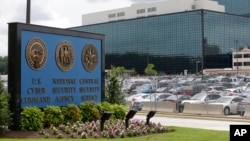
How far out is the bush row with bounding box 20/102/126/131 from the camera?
1524cm

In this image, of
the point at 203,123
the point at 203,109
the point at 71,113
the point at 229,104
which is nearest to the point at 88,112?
the point at 71,113

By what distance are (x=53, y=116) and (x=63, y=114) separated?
2.23ft

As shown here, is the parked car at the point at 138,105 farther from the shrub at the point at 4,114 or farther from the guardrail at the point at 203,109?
the shrub at the point at 4,114

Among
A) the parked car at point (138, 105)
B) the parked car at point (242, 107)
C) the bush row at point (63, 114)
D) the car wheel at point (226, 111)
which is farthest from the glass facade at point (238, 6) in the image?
the bush row at point (63, 114)

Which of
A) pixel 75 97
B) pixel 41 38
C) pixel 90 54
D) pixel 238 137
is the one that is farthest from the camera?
pixel 90 54

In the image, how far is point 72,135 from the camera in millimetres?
14602

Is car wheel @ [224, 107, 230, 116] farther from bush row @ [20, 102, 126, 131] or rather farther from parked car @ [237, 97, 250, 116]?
bush row @ [20, 102, 126, 131]

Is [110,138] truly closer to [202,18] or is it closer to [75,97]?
[75,97]

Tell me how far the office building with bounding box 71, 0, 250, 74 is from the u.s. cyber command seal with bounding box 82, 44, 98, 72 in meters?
116

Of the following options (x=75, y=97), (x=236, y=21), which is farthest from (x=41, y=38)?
(x=236, y=21)

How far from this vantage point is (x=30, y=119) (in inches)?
600

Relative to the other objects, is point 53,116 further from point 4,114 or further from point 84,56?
point 84,56

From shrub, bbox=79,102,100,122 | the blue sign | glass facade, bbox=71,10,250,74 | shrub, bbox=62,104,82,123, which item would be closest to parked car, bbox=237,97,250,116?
the blue sign

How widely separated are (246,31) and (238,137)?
166 meters
